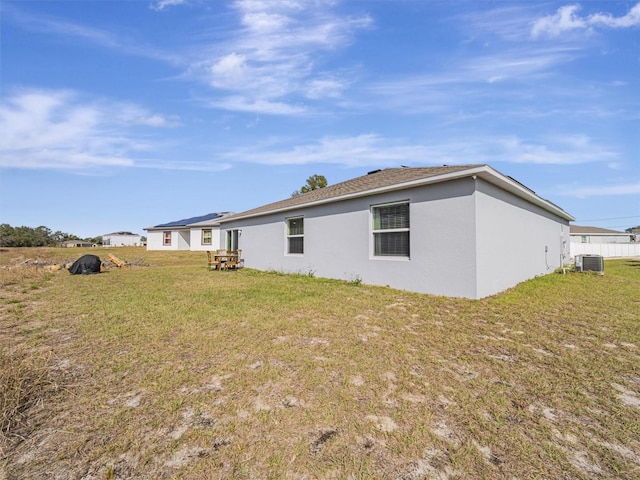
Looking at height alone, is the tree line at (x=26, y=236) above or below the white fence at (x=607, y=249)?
above

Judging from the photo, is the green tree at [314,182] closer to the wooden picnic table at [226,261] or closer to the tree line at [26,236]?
the wooden picnic table at [226,261]

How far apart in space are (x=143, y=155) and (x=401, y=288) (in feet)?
44.2

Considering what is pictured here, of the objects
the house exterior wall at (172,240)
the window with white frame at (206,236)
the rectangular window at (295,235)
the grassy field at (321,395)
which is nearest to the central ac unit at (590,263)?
the grassy field at (321,395)

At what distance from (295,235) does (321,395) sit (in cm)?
897

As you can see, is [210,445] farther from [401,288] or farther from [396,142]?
[396,142]

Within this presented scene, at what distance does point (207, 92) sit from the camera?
33.3 ft

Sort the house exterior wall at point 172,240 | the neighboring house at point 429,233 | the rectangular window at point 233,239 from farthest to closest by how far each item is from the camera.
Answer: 1. the house exterior wall at point 172,240
2. the rectangular window at point 233,239
3. the neighboring house at point 429,233

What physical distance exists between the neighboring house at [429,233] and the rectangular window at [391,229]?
0.03m

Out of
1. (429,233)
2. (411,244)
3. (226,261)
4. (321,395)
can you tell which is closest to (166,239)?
(226,261)

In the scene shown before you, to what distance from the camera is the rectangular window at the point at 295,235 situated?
437 inches

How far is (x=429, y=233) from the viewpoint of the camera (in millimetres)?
6914

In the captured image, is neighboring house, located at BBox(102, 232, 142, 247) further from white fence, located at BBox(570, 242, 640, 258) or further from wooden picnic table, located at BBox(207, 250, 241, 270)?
white fence, located at BBox(570, 242, 640, 258)

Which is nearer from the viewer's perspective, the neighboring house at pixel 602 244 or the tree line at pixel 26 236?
the neighboring house at pixel 602 244

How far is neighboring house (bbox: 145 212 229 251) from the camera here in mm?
26594
